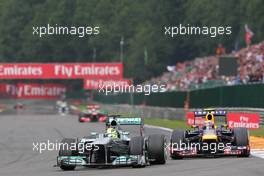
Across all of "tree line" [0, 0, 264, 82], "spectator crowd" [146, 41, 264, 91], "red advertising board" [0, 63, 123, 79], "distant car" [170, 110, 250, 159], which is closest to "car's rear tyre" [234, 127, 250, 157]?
"distant car" [170, 110, 250, 159]

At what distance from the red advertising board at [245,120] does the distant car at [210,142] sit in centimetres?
795

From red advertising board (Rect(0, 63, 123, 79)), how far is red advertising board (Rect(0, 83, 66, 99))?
24.1m

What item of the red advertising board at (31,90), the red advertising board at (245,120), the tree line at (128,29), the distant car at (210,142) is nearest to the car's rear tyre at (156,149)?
the distant car at (210,142)

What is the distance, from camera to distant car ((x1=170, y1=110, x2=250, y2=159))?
763 inches

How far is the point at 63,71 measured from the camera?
77.5 m

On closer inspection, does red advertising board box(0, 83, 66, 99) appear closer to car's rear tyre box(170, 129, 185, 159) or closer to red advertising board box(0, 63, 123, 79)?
red advertising board box(0, 63, 123, 79)

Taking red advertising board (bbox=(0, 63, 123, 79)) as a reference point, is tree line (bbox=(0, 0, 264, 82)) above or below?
above

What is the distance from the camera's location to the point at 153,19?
91188 mm

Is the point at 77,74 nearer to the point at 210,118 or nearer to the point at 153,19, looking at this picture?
the point at 153,19

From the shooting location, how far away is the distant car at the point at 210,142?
19375 mm

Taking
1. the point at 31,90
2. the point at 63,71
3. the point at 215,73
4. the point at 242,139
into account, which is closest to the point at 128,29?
the point at 63,71

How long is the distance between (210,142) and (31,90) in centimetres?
8628

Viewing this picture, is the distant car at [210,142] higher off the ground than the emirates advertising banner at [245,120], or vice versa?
the emirates advertising banner at [245,120]

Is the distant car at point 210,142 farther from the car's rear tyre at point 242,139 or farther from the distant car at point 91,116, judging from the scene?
the distant car at point 91,116
